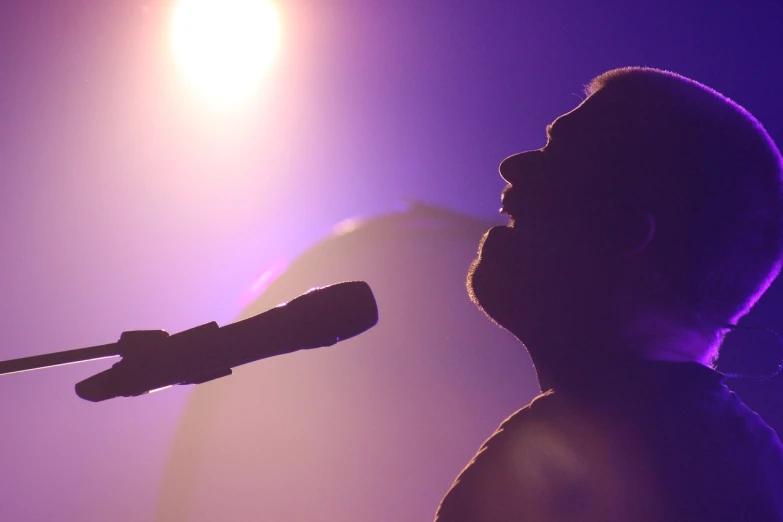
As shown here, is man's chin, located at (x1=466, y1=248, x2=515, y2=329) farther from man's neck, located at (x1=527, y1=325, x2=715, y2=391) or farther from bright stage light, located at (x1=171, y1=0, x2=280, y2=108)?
bright stage light, located at (x1=171, y1=0, x2=280, y2=108)

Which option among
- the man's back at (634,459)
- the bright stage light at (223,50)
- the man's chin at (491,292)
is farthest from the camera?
the bright stage light at (223,50)

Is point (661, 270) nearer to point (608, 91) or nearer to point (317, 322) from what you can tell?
point (608, 91)

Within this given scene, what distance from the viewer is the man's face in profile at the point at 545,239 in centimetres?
107

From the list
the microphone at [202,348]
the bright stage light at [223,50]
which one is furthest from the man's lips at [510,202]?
the bright stage light at [223,50]

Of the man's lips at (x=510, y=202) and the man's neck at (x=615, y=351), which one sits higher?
the man's lips at (x=510, y=202)

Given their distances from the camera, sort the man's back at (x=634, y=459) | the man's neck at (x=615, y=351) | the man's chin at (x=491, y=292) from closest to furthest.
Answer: the man's back at (x=634, y=459), the man's neck at (x=615, y=351), the man's chin at (x=491, y=292)

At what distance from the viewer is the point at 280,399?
3211mm

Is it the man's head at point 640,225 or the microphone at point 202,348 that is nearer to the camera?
the microphone at point 202,348

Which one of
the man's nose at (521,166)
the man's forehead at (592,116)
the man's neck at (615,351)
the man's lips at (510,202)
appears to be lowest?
the man's neck at (615,351)

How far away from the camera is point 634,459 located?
0.85 m

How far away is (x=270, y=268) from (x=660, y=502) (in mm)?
2406

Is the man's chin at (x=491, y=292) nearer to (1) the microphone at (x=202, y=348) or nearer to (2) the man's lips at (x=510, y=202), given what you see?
(2) the man's lips at (x=510, y=202)

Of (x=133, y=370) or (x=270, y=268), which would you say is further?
(x=270, y=268)

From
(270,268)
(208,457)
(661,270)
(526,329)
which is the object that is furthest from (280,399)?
(661,270)
